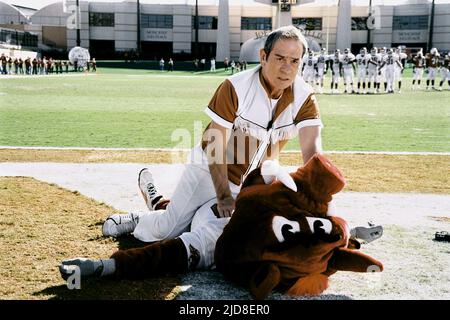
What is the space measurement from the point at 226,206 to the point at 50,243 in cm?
151

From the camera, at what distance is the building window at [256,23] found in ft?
224

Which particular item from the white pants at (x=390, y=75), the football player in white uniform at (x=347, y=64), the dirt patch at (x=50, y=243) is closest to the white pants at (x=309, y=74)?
the football player in white uniform at (x=347, y=64)

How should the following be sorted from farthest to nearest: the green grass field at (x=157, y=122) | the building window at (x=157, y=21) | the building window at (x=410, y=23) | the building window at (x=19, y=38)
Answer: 1. the building window at (x=157, y=21)
2. the building window at (x=410, y=23)
3. the building window at (x=19, y=38)
4. the green grass field at (x=157, y=122)

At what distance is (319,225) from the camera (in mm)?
2971

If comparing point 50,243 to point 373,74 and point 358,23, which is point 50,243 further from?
point 358,23

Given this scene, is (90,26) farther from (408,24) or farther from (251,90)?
(251,90)

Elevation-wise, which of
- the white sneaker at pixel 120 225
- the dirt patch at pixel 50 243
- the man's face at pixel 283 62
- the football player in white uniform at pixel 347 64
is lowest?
the dirt patch at pixel 50 243

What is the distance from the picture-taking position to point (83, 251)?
3727 millimetres

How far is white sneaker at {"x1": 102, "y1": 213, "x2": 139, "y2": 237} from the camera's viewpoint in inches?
162

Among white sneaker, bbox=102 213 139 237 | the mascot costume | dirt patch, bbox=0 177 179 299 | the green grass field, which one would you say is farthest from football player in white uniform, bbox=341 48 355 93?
the mascot costume

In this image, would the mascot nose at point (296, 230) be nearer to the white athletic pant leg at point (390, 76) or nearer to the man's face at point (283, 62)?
the man's face at point (283, 62)

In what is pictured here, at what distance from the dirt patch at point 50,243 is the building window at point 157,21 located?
65603 mm

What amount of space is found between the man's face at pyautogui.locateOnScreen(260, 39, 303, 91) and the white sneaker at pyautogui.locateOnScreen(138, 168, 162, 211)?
69.3 inches

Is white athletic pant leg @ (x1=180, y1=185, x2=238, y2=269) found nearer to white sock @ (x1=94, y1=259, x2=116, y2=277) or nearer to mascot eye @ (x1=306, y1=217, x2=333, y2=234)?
white sock @ (x1=94, y1=259, x2=116, y2=277)
